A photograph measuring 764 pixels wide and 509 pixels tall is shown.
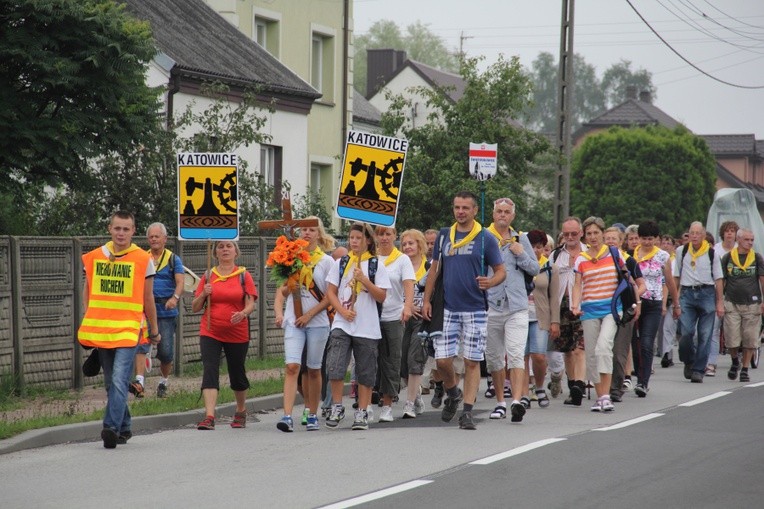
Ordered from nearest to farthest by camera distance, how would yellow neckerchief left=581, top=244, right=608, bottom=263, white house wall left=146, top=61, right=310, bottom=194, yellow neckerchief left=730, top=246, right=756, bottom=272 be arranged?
yellow neckerchief left=581, top=244, right=608, bottom=263 → yellow neckerchief left=730, top=246, right=756, bottom=272 → white house wall left=146, top=61, right=310, bottom=194

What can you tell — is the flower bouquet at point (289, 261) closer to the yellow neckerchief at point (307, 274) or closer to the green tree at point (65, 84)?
the yellow neckerchief at point (307, 274)

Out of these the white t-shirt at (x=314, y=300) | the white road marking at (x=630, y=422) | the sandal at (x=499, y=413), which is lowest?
the white road marking at (x=630, y=422)

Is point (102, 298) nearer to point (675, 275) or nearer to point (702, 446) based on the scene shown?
point (702, 446)

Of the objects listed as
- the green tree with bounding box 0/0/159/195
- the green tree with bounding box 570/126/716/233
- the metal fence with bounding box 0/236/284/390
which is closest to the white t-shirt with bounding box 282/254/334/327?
the metal fence with bounding box 0/236/284/390

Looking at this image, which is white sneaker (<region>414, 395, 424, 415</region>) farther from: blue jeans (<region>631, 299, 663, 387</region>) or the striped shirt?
blue jeans (<region>631, 299, 663, 387</region>)

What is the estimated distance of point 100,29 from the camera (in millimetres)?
17078

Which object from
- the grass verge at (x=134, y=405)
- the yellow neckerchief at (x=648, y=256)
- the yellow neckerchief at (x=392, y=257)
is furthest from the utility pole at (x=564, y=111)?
the yellow neckerchief at (x=392, y=257)

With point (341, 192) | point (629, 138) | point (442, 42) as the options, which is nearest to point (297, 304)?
point (341, 192)

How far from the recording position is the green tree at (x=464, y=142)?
3058 cm

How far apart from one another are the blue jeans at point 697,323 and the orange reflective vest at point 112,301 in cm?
865

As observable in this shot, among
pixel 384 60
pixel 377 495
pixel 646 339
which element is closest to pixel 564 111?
pixel 646 339

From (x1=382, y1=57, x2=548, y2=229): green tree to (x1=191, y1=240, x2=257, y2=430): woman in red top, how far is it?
58.7 ft

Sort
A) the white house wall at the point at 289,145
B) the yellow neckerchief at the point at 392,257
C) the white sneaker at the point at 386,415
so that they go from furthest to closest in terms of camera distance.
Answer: the white house wall at the point at 289,145 < the yellow neckerchief at the point at 392,257 < the white sneaker at the point at 386,415

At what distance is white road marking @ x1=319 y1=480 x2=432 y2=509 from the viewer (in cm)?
818
